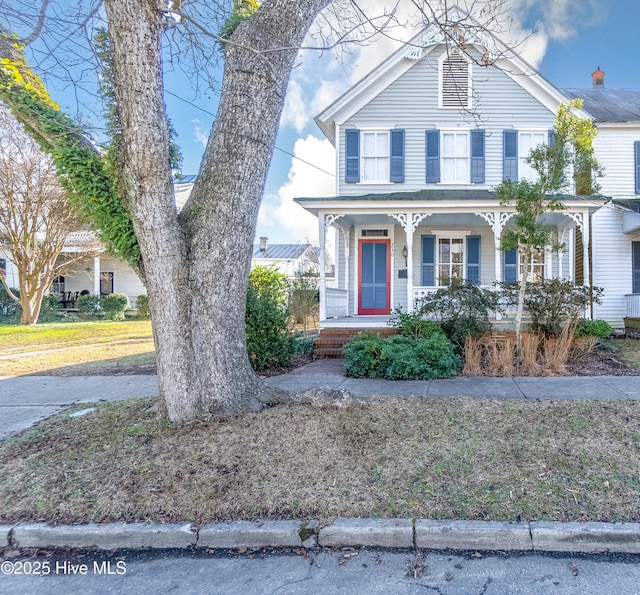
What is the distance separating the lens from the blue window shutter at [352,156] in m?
12.1

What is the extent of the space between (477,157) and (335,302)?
6.09 metres

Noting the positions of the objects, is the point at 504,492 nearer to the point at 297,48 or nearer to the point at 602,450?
the point at 602,450

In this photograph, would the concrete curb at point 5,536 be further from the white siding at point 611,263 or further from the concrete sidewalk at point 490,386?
the white siding at point 611,263

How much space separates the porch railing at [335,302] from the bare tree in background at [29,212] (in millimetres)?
12050

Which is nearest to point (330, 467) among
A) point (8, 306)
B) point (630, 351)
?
point (630, 351)

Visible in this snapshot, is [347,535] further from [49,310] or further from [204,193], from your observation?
[49,310]

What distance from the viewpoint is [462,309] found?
27.6ft

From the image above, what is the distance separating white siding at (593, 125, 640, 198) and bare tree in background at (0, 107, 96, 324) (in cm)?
1893

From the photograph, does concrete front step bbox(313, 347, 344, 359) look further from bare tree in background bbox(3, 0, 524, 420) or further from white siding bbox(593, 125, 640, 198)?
Result: white siding bbox(593, 125, 640, 198)

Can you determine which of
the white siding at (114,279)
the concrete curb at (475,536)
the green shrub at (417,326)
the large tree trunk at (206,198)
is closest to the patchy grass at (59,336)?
the white siding at (114,279)

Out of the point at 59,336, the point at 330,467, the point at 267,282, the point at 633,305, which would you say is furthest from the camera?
the point at 59,336

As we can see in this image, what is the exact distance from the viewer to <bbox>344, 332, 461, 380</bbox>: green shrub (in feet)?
22.4

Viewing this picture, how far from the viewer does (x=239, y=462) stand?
11.2 feet

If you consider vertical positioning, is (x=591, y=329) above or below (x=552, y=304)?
below
